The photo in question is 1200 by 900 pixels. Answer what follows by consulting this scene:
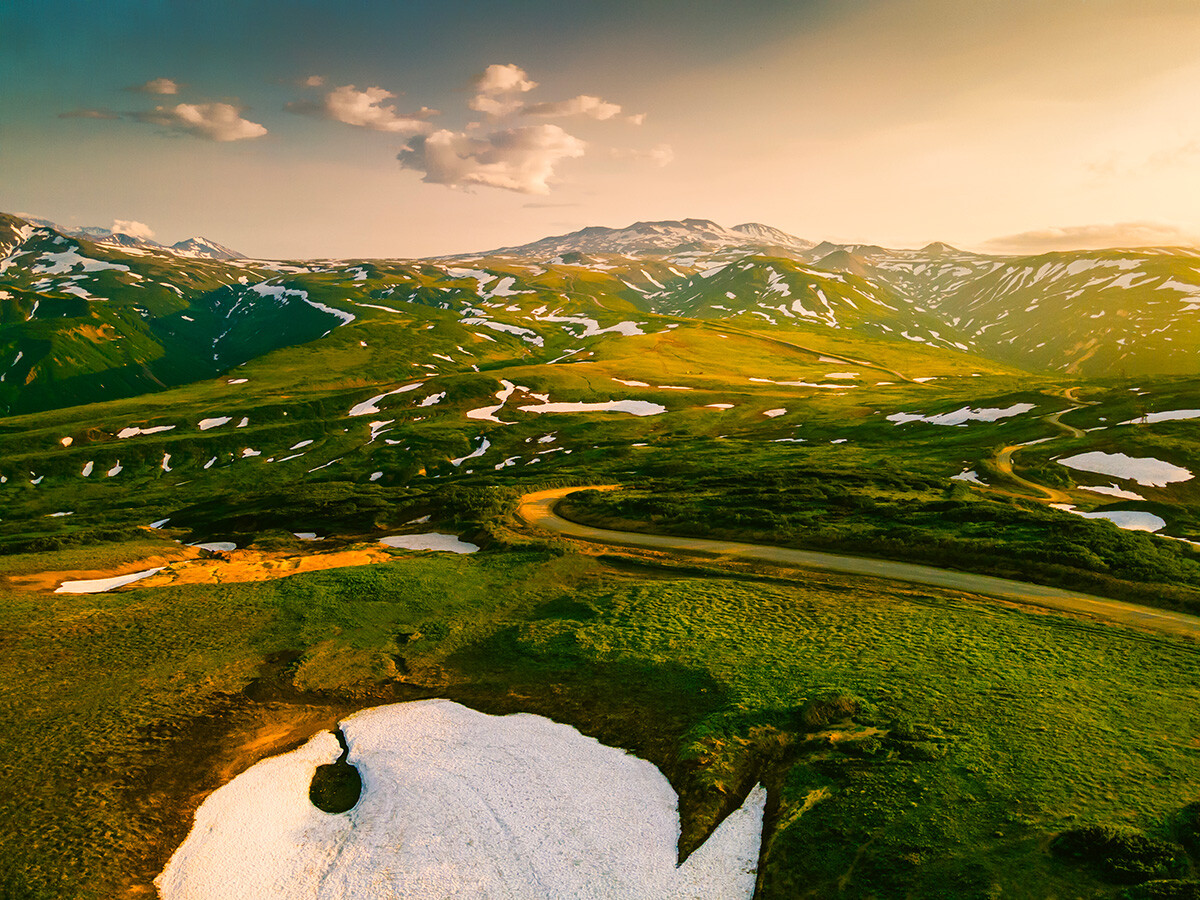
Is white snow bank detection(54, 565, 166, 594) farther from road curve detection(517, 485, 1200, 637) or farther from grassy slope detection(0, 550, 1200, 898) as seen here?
road curve detection(517, 485, 1200, 637)

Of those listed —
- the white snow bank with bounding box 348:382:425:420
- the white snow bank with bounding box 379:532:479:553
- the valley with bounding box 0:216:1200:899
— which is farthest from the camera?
the white snow bank with bounding box 348:382:425:420

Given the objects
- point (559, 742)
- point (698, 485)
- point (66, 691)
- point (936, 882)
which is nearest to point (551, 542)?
point (698, 485)

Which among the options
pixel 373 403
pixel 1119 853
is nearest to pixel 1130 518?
pixel 1119 853

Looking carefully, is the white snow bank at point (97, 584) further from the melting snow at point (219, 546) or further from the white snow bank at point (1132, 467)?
the white snow bank at point (1132, 467)

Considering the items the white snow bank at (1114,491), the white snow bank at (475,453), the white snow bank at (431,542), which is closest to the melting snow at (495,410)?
the white snow bank at (475,453)

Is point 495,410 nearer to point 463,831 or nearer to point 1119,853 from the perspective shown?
point 463,831

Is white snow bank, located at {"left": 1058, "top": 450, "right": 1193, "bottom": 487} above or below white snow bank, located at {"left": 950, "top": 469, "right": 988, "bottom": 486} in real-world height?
above

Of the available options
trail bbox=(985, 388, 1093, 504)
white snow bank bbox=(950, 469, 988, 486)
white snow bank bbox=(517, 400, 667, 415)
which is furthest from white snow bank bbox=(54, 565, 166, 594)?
white snow bank bbox=(517, 400, 667, 415)

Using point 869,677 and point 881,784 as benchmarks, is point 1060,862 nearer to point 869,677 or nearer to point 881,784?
point 881,784
